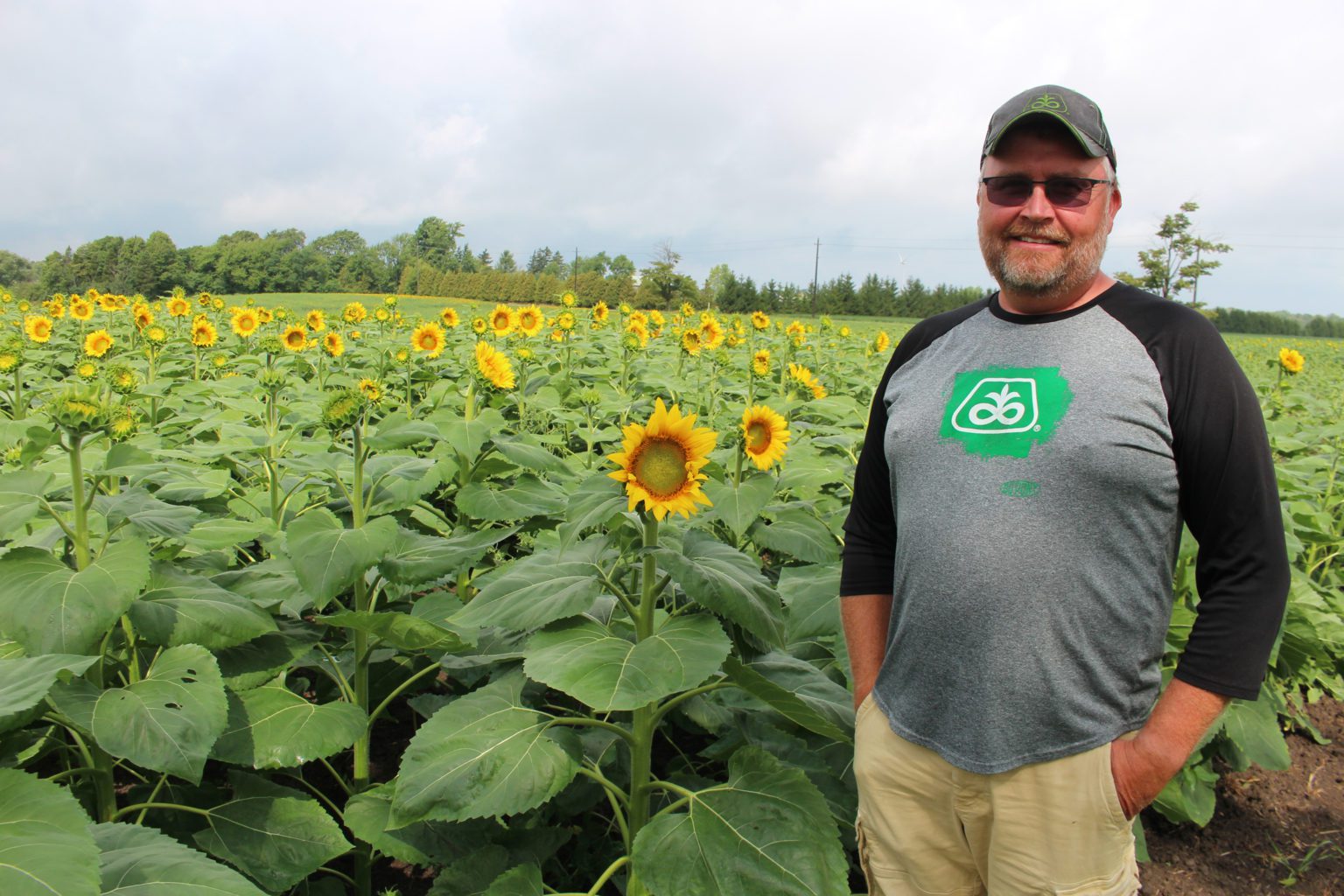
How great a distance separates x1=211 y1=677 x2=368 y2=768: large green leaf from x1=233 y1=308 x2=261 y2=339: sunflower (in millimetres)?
6353

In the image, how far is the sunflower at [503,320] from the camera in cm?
675

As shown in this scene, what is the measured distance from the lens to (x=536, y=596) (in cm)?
196

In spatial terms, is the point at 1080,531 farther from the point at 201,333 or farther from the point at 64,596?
the point at 201,333

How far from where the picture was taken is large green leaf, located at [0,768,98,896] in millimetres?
1167

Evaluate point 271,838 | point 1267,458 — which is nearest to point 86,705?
point 271,838

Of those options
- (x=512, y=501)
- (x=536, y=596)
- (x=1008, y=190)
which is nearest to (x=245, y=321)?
(x=512, y=501)

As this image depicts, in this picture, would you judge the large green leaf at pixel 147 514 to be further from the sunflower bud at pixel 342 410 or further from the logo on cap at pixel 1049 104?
the logo on cap at pixel 1049 104

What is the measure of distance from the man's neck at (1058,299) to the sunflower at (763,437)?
1.12m

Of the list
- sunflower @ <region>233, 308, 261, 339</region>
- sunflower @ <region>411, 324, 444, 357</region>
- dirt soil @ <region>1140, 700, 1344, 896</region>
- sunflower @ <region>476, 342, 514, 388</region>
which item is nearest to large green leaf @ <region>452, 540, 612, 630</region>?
sunflower @ <region>476, 342, 514, 388</region>

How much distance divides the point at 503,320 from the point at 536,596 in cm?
518

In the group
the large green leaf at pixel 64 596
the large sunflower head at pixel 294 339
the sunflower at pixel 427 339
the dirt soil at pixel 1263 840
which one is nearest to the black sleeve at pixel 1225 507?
the dirt soil at pixel 1263 840

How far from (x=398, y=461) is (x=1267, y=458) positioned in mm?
2141

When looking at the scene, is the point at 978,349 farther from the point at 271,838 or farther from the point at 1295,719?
the point at 1295,719

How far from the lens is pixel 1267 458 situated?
1.54 metres
